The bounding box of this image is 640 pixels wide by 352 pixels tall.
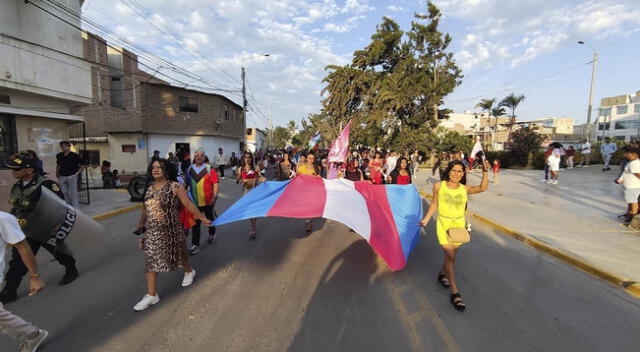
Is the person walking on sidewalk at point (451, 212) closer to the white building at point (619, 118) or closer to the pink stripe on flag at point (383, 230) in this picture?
the pink stripe on flag at point (383, 230)

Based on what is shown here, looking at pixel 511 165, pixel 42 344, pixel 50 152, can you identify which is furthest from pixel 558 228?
pixel 511 165

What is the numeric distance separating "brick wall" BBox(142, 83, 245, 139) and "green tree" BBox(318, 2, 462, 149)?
1147 cm

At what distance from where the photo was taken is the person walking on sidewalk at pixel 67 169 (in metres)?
7.16

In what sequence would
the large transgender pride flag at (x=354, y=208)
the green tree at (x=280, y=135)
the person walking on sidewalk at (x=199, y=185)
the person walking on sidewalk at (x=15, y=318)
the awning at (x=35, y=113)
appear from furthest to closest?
the green tree at (x=280, y=135) → the awning at (x=35, y=113) → the person walking on sidewalk at (x=199, y=185) → the large transgender pride flag at (x=354, y=208) → the person walking on sidewalk at (x=15, y=318)

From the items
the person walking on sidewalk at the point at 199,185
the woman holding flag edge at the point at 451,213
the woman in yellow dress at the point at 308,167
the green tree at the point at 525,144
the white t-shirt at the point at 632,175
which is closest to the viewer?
the woman holding flag edge at the point at 451,213

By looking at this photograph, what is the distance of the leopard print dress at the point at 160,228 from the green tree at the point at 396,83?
25803 mm

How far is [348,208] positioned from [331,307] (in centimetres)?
158

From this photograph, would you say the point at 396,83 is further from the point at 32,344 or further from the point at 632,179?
the point at 32,344

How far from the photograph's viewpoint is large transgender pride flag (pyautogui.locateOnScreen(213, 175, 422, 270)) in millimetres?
4121

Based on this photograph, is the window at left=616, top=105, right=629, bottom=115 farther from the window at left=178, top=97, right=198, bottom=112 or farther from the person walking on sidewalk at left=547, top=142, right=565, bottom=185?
the window at left=178, top=97, right=198, bottom=112

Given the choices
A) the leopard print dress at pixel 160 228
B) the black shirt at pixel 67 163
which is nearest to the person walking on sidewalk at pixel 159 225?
the leopard print dress at pixel 160 228

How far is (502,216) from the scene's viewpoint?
757 cm

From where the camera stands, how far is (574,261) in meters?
4.60

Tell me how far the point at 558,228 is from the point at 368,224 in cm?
498
